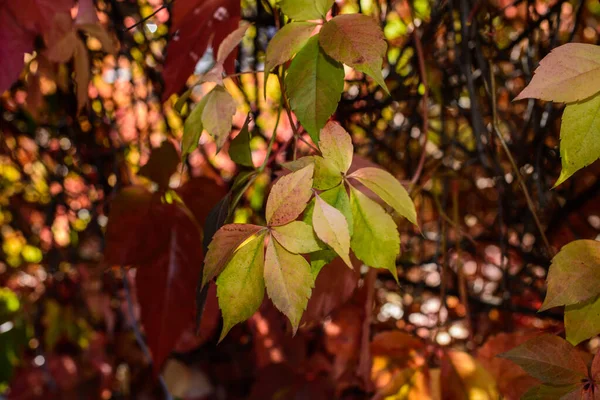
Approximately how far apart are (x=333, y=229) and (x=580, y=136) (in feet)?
0.58

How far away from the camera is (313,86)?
0.42m

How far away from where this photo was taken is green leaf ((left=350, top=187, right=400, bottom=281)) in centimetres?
41

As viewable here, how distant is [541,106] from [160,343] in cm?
59

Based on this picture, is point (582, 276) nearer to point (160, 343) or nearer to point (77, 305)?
point (160, 343)

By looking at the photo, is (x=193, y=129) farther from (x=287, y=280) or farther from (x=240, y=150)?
(x=287, y=280)

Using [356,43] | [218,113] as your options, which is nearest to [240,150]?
[218,113]

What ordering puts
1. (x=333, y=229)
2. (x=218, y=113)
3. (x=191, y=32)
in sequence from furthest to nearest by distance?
(x=191, y=32)
(x=218, y=113)
(x=333, y=229)

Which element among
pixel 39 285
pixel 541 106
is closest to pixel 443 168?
pixel 541 106

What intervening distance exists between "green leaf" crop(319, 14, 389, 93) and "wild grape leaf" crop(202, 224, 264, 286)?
136 millimetres

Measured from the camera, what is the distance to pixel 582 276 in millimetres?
417

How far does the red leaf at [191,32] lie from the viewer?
0.62 m

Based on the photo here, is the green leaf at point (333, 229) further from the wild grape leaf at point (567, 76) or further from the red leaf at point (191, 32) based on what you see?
the red leaf at point (191, 32)

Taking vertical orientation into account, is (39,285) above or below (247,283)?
below

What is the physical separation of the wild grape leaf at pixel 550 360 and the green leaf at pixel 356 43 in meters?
0.23
